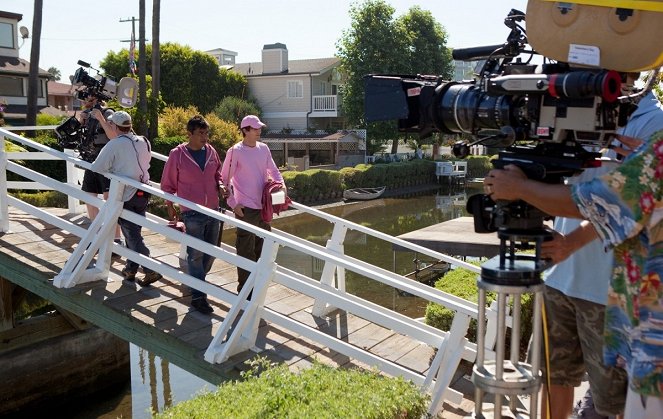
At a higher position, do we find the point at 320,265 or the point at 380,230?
the point at 380,230

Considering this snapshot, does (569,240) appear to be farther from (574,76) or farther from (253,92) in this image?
(253,92)

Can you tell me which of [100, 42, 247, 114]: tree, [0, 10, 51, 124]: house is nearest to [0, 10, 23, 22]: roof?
[0, 10, 51, 124]: house

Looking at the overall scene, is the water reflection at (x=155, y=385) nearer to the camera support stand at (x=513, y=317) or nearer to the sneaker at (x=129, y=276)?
the sneaker at (x=129, y=276)

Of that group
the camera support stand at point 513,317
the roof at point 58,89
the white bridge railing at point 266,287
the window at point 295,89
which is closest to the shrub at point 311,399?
the white bridge railing at point 266,287

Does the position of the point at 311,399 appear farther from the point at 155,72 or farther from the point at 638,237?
the point at 155,72

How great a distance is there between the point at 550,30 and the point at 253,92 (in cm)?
3973

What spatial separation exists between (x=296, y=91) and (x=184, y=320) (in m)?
35.7

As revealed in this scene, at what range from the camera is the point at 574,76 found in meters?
2.03

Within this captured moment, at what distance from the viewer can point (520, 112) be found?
89.3 inches

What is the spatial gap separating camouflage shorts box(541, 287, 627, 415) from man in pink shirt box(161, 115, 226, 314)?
294cm

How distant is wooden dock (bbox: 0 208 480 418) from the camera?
4492 millimetres

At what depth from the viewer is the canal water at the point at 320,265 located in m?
8.35

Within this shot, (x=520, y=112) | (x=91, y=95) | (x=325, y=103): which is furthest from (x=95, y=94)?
(x=325, y=103)

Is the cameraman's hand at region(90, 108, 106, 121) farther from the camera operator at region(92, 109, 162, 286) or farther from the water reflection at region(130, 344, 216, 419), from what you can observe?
the water reflection at region(130, 344, 216, 419)
